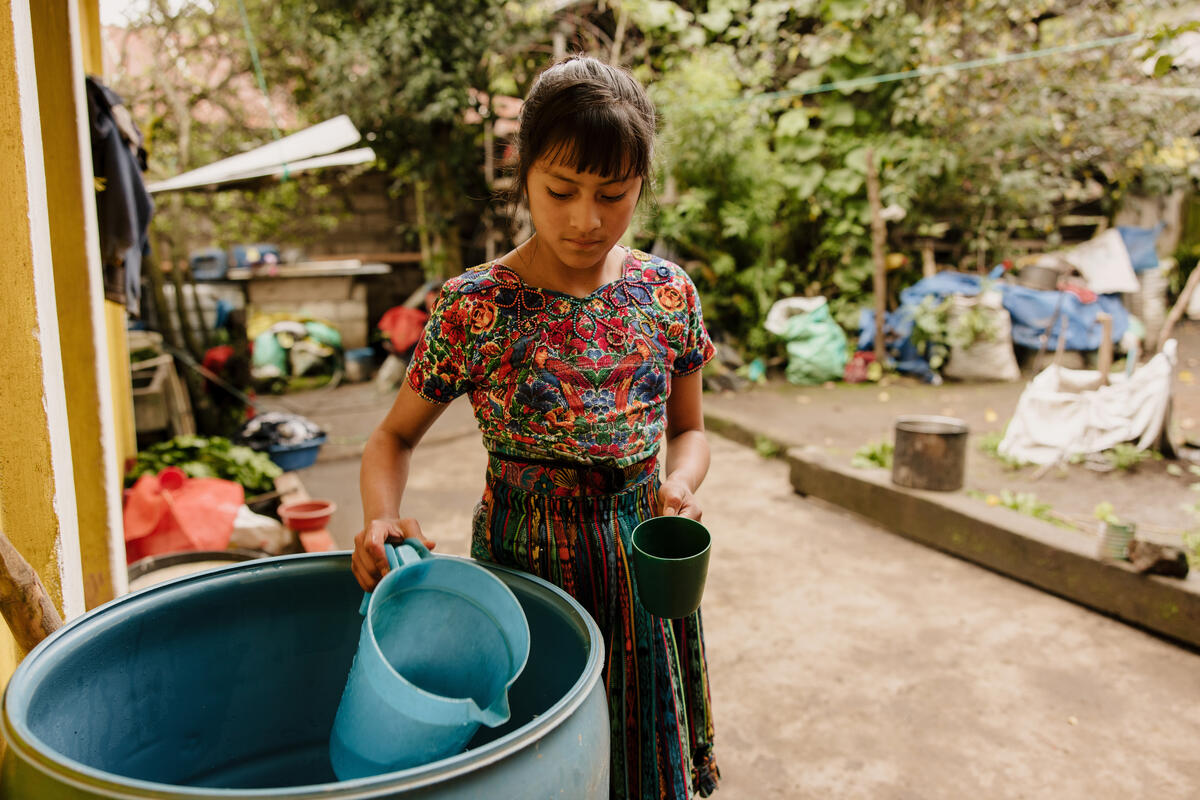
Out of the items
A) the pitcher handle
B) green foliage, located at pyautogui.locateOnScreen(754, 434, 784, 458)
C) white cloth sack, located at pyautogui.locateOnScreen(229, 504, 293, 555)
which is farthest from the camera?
green foliage, located at pyautogui.locateOnScreen(754, 434, 784, 458)

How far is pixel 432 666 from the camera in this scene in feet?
3.63

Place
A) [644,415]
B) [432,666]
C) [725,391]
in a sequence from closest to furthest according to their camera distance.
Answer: [432,666] → [644,415] → [725,391]

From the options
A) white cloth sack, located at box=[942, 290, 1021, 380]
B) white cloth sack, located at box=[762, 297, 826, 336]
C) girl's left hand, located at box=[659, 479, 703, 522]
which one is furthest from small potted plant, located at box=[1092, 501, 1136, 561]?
white cloth sack, located at box=[762, 297, 826, 336]

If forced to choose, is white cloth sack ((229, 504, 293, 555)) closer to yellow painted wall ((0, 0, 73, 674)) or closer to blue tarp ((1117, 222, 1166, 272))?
yellow painted wall ((0, 0, 73, 674))

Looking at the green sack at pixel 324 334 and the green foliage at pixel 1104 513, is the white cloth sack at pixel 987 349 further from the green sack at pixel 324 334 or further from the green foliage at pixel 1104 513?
the green sack at pixel 324 334

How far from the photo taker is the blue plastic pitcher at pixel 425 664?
872 mm

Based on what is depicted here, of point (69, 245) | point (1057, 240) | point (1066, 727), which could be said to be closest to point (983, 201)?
point (1057, 240)

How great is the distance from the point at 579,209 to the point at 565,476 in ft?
1.36

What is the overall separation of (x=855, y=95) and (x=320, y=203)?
20.2 ft

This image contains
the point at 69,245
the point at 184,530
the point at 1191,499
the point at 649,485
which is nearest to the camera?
the point at 649,485

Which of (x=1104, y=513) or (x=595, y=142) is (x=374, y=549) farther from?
(x=1104, y=513)

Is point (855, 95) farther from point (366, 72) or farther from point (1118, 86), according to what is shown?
point (366, 72)

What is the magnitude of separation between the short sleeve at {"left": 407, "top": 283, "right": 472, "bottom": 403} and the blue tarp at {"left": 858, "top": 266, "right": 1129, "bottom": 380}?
22.2 ft

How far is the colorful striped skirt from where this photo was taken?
4.28 feet
